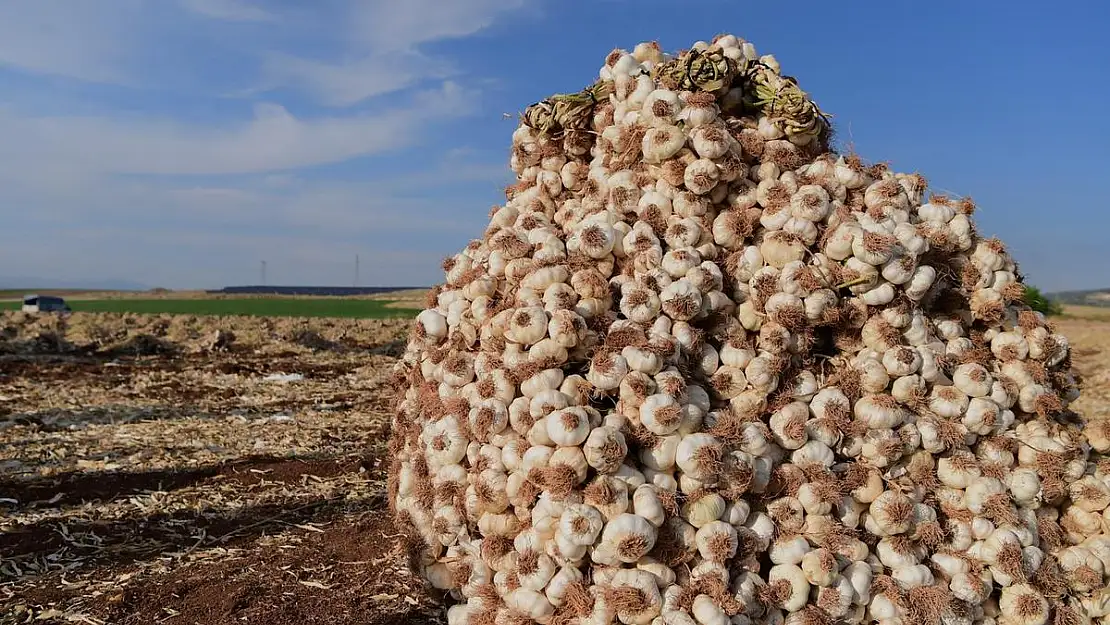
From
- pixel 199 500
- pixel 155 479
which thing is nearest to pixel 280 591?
pixel 199 500

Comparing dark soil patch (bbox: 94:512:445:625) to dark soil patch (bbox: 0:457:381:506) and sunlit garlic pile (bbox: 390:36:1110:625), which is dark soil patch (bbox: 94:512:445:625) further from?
dark soil patch (bbox: 0:457:381:506)

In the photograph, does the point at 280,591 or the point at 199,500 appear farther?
the point at 199,500

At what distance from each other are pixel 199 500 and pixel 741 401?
15.4ft

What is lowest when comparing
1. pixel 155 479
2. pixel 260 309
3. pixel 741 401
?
pixel 260 309

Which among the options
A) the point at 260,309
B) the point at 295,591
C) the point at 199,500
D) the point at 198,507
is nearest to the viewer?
the point at 295,591

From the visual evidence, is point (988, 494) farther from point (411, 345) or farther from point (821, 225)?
point (411, 345)

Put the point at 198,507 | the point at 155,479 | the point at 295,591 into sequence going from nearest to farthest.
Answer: the point at 295,591 < the point at 198,507 < the point at 155,479

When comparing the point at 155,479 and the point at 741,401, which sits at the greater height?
the point at 741,401

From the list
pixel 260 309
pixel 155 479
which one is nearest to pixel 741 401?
pixel 155 479

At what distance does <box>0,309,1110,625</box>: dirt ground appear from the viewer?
400cm

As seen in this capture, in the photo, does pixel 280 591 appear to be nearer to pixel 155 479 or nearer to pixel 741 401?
pixel 741 401

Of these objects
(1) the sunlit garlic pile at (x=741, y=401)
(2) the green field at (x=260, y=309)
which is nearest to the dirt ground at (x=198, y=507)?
(1) the sunlit garlic pile at (x=741, y=401)

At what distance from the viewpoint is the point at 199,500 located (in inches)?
240

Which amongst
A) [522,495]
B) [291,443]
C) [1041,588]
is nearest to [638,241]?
[522,495]
